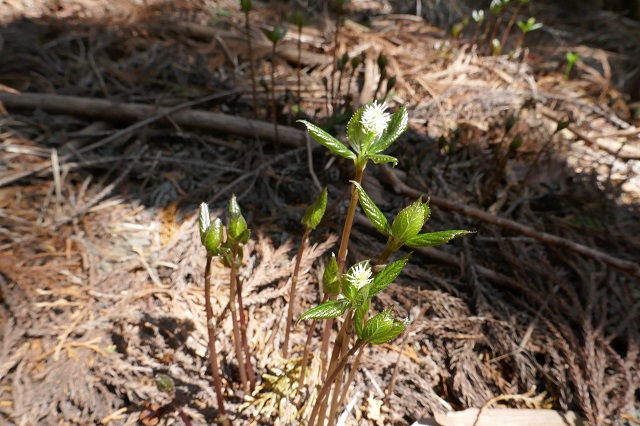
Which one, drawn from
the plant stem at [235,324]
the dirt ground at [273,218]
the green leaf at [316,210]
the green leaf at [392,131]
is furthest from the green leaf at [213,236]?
the dirt ground at [273,218]

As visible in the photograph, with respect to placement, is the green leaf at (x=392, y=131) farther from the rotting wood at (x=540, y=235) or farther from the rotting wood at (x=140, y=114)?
the rotting wood at (x=140, y=114)

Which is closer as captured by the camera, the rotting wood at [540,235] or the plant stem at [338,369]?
the plant stem at [338,369]

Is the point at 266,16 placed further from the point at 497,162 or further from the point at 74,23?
the point at 497,162

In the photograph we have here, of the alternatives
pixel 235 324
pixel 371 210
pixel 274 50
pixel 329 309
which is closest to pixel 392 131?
pixel 371 210

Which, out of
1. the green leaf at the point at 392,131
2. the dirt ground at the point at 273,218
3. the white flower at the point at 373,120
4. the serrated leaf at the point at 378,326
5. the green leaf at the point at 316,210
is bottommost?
the dirt ground at the point at 273,218

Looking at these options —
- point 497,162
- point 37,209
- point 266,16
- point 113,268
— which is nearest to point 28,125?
point 37,209

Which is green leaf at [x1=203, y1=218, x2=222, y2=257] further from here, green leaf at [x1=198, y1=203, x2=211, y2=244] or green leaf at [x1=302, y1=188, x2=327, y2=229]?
green leaf at [x1=302, y1=188, x2=327, y2=229]

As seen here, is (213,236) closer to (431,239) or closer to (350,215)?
(350,215)
